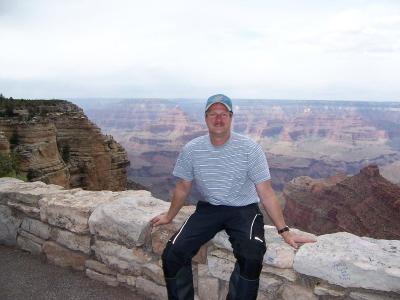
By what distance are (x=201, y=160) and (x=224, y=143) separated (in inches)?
9.9

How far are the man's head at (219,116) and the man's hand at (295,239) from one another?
0.99 m

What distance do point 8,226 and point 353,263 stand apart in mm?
3994

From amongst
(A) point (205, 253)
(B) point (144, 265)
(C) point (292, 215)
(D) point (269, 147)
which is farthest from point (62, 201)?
(D) point (269, 147)

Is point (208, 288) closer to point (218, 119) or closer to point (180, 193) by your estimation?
point (180, 193)

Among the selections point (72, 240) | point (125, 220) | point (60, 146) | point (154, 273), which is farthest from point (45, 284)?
point (60, 146)

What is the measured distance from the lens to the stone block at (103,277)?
12.8 feet

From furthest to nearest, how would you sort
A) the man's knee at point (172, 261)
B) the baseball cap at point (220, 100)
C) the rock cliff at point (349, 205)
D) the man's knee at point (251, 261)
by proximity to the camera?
the rock cliff at point (349, 205) → the baseball cap at point (220, 100) → the man's knee at point (172, 261) → the man's knee at point (251, 261)

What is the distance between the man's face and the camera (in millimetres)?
3299

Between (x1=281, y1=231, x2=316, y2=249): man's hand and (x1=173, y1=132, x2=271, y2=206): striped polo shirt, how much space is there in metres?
0.39

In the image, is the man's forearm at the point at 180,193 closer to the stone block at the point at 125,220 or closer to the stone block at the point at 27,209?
the stone block at the point at 125,220

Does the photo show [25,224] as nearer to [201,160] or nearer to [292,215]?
[201,160]

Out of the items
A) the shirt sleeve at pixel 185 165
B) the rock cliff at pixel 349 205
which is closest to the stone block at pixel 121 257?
the shirt sleeve at pixel 185 165

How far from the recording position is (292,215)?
155ft

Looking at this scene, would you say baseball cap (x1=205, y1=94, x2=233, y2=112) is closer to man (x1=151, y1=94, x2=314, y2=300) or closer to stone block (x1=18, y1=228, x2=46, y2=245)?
man (x1=151, y1=94, x2=314, y2=300)
